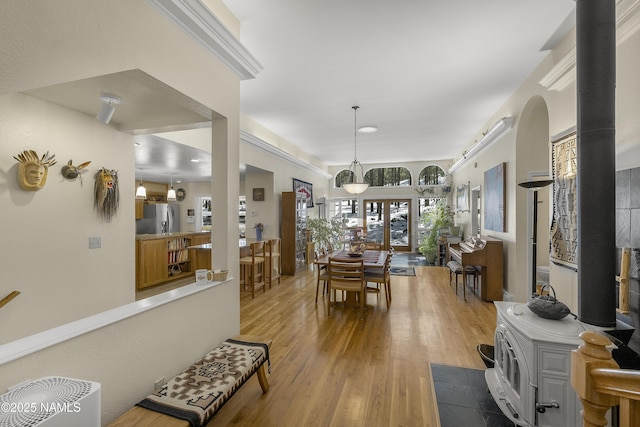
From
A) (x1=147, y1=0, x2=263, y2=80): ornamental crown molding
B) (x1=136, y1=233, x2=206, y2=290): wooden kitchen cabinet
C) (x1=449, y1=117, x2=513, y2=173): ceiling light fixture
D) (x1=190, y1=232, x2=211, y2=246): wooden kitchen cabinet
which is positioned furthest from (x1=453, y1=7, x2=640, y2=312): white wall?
(x1=190, y1=232, x2=211, y2=246): wooden kitchen cabinet

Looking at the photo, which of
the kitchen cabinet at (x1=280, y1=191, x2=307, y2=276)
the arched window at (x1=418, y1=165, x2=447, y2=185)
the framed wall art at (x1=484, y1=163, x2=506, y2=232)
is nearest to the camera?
the framed wall art at (x1=484, y1=163, x2=506, y2=232)

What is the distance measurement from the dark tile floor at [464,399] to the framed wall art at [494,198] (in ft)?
9.29

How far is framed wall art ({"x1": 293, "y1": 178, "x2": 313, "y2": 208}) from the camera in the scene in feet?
23.7

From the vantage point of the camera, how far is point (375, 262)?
417 cm

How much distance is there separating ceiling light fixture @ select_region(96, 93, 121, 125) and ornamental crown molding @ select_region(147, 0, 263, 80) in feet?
2.92

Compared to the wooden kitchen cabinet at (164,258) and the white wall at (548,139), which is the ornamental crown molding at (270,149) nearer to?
the wooden kitchen cabinet at (164,258)

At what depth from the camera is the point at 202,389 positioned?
5.59ft

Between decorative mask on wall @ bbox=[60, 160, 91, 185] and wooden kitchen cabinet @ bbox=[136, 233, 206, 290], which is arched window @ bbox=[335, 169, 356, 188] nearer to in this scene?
wooden kitchen cabinet @ bbox=[136, 233, 206, 290]

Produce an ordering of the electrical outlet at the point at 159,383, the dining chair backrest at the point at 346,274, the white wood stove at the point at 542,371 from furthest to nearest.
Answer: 1. the dining chair backrest at the point at 346,274
2. the electrical outlet at the point at 159,383
3. the white wood stove at the point at 542,371

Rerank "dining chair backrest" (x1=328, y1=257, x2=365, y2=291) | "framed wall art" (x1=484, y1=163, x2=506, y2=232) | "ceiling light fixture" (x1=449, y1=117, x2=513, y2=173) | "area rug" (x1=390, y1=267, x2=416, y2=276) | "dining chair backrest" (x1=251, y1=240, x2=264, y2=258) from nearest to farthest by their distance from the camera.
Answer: "dining chair backrest" (x1=328, y1=257, x2=365, y2=291) → "ceiling light fixture" (x1=449, y1=117, x2=513, y2=173) → "framed wall art" (x1=484, y1=163, x2=506, y2=232) → "dining chair backrest" (x1=251, y1=240, x2=264, y2=258) → "area rug" (x1=390, y1=267, x2=416, y2=276)

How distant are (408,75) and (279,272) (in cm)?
445

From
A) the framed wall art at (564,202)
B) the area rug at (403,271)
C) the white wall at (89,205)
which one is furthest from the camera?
the area rug at (403,271)

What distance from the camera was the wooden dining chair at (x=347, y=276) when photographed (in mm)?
3877

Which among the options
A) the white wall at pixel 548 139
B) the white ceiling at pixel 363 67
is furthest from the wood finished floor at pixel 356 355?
the white ceiling at pixel 363 67
